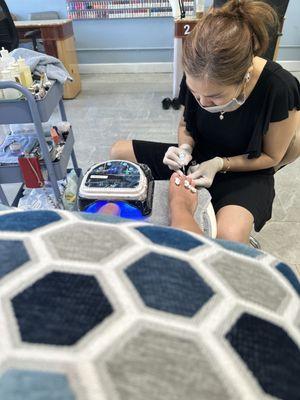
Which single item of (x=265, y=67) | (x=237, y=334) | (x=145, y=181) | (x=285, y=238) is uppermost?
(x=265, y=67)

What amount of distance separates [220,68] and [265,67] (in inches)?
10.2

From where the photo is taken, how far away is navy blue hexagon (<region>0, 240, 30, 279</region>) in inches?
12.0

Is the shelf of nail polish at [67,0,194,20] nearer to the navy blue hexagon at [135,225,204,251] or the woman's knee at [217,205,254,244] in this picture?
the woman's knee at [217,205,254,244]

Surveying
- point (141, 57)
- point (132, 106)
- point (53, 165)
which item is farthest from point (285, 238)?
point (141, 57)

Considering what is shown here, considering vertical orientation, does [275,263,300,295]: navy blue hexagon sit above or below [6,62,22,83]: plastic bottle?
below

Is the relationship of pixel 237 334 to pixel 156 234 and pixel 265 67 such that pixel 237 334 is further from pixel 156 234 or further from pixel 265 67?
pixel 265 67

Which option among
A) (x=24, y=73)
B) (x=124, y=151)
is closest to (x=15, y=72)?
(x=24, y=73)

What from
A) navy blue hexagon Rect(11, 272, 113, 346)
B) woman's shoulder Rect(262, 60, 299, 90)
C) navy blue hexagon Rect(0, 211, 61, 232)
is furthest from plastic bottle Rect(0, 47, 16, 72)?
navy blue hexagon Rect(11, 272, 113, 346)

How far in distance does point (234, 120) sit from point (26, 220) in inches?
35.1

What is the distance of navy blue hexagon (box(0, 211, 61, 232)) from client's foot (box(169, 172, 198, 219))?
1.71ft

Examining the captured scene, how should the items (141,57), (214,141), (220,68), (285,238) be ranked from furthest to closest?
(141,57) < (285,238) < (214,141) < (220,68)

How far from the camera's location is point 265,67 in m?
1.04

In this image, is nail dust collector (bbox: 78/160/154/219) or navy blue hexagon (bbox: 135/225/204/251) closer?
navy blue hexagon (bbox: 135/225/204/251)

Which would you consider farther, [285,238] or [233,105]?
[285,238]
